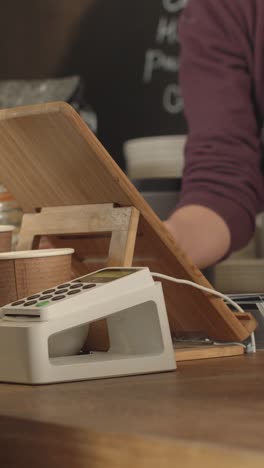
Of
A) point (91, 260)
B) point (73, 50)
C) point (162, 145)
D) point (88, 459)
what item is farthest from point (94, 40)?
point (88, 459)

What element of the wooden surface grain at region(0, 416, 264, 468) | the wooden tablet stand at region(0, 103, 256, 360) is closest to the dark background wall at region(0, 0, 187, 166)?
the wooden tablet stand at region(0, 103, 256, 360)

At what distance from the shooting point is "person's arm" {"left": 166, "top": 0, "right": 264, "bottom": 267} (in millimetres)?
2244

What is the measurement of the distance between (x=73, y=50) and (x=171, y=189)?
6.48ft

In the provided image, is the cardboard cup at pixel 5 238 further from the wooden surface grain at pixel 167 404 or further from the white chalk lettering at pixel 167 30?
the white chalk lettering at pixel 167 30

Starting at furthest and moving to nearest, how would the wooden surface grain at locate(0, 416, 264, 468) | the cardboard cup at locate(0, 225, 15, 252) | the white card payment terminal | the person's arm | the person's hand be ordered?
the person's arm < the person's hand < the cardboard cup at locate(0, 225, 15, 252) < the white card payment terminal < the wooden surface grain at locate(0, 416, 264, 468)

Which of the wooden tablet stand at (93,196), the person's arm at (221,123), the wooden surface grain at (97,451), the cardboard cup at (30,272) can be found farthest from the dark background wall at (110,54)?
the wooden surface grain at (97,451)

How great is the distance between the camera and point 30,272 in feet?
3.64

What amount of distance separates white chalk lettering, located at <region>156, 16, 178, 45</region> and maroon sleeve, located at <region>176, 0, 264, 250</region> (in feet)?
5.11

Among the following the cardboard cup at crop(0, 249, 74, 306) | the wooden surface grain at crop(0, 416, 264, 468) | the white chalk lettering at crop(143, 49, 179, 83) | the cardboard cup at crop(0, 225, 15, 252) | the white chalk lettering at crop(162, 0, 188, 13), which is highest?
the wooden surface grain at crop(0, 416, 264, 468)

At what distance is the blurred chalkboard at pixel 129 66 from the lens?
13.6ft

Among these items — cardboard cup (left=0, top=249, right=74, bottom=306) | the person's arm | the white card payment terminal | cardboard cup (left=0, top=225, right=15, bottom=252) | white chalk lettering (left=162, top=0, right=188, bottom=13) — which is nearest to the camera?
the white card payment terminal

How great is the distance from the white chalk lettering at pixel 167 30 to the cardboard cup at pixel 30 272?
3.11 metres

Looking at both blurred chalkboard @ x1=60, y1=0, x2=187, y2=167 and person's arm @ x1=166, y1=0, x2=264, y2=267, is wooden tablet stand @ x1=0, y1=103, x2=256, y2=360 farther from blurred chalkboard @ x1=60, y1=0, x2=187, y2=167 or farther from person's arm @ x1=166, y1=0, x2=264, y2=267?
blurred chalkboard @ x1=60, y1=0, x2=187, y2=167

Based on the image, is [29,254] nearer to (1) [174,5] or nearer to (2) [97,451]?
(2) [97,451]
